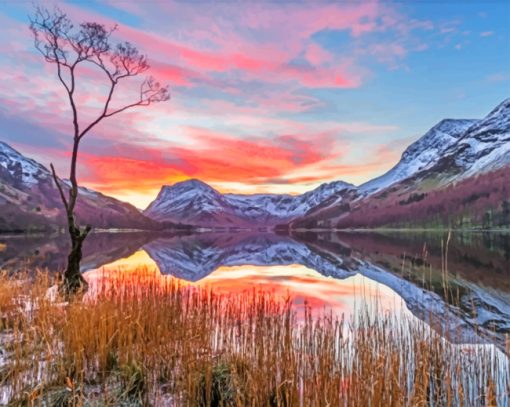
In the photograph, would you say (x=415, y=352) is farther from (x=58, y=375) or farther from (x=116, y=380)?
(x=58, y=375)

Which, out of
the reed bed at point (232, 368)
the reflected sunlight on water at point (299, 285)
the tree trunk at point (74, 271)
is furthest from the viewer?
the reflected sunlight on water at point (299, 285)

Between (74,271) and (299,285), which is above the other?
(74,271)

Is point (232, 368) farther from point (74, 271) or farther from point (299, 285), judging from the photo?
point (299, 285)

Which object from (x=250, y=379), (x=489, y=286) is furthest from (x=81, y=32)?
(x=489, y=286)

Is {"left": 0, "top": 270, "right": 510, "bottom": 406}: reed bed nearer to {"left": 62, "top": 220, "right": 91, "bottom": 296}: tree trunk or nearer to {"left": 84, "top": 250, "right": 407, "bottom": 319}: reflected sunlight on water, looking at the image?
{"left": 62, "top": 220, "right": 91, "bottom": 296}: tree trunk

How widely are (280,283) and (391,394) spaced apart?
51.8 feet

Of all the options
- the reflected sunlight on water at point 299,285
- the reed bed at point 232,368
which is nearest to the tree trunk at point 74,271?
the reflected sunlight on water at point 299,285

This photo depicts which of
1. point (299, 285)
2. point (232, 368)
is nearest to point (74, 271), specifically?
point (232, 368)

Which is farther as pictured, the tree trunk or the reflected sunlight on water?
the reflected sunlight on water

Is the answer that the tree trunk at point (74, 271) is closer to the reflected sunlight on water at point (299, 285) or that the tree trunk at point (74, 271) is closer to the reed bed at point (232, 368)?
the reflected sunlight on water at point (299, 285)

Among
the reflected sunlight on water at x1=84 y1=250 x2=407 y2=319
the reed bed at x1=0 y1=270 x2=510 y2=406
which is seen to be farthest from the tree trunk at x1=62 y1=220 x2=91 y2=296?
the reed bed at x1=0 y1=270 x2=510 y2=406

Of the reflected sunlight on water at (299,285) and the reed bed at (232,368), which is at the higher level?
the reed bed at (232,368)

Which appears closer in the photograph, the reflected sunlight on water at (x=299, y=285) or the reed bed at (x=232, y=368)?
the reed bed at (x=232, y=368)

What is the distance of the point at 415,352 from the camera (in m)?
5.54
